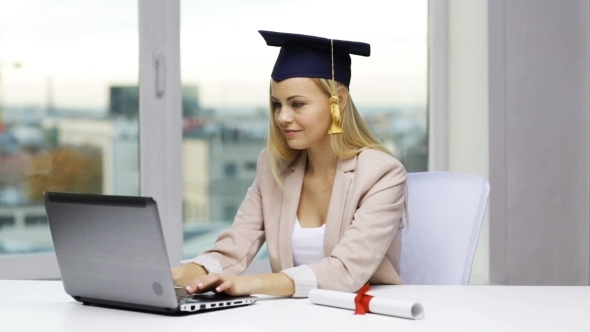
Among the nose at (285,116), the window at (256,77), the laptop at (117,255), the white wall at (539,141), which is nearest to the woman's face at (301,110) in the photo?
the nose at (285,116)

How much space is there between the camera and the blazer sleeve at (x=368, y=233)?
1.97 metres

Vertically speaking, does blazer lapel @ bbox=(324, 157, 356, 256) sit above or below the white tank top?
above

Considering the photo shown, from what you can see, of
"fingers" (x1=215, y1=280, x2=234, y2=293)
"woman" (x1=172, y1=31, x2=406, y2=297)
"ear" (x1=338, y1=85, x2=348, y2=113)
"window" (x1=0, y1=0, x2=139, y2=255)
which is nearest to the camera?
"fingers" (x1=215, y1=280, x2=234, y2=293)

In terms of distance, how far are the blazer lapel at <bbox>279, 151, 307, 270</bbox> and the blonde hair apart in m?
0.03

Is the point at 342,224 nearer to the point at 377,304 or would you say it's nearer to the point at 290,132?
the point at 290,132

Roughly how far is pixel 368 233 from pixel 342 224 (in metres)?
0.17

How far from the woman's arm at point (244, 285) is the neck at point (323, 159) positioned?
553 mm

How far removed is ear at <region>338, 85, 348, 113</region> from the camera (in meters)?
2.29

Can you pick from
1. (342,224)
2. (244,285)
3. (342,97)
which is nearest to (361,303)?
(244,285)

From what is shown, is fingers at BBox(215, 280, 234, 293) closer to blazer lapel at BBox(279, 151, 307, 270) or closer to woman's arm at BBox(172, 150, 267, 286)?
woman's arm at BBox(172, 150, 267, 286)

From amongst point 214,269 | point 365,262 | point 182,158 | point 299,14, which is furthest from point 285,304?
point 299,14

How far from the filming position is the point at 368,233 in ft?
6.73

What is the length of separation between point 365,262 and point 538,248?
2243 millimetres

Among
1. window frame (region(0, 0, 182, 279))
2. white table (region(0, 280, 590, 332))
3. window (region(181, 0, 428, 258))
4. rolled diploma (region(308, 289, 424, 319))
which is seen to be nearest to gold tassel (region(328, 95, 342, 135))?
white table (region(0, 280, 590, 332))
